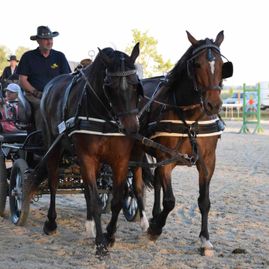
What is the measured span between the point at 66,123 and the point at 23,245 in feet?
4.47

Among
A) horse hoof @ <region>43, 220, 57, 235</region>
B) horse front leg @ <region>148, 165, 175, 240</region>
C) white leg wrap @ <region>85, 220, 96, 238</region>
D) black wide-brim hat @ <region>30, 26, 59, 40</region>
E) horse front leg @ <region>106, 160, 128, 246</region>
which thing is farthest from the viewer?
black wide-brim hat @ <region>30, 26, 59, 40</region>

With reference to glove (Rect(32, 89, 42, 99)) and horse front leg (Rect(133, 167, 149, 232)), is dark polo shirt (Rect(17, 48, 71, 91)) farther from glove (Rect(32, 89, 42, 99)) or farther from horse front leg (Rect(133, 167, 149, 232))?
horse front leg (Rect(133, 167, 149, 232))

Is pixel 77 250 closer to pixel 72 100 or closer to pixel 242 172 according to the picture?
pixel 72 100

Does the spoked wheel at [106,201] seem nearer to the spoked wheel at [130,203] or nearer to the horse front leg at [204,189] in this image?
the spoked wheel at [130,203]

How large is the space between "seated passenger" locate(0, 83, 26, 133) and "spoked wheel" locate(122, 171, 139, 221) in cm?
167

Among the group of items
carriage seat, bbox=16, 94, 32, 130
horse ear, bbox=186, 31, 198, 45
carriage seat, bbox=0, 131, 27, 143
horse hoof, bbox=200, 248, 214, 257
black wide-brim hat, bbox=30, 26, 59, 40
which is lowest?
horse hoof, bbox=200, 248, 214, 257

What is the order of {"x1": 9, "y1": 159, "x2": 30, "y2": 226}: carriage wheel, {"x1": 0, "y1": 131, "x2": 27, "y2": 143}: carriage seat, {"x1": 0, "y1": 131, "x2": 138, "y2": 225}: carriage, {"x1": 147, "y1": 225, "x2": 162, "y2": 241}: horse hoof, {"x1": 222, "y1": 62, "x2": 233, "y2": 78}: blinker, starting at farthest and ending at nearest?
{"x1": 0, "y1": 131, "x2": 27, "y2": 143}: carriage seat < {"x1": 0, "y1": 131, "x2": 138, "y2": 225}: carriage < {"x1": 9, "y1": 159, "x2": 30, "y2": 226}: carriage wheel < {"x1": 147, "y1": 225, "x2": 162, "y2": 241}: horse hoof < {"x1": 222, "y1": 62, "x2": 233, "y2": 78}: blinker

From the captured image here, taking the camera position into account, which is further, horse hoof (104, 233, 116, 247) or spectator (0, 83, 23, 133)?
spectator (0, 83, 23, 133)

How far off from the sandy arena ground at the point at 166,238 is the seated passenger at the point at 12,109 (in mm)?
1229

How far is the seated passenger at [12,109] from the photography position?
760 cm

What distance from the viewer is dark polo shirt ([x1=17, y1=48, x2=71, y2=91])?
7441mm

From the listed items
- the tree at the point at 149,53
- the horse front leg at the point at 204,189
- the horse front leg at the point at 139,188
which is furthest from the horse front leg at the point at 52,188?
the tree at the point at 149,53

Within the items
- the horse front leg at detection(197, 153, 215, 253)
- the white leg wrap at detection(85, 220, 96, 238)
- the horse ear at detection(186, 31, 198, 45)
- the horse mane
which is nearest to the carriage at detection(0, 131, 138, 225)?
the white leg wrap at detection(85, 220, 96, 238)

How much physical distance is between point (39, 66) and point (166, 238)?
9.27 feet
